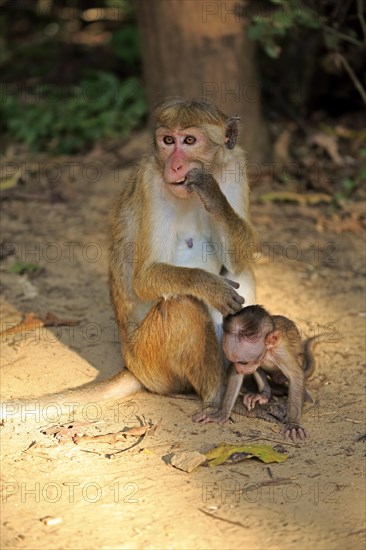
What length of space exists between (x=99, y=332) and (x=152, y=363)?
124 cm

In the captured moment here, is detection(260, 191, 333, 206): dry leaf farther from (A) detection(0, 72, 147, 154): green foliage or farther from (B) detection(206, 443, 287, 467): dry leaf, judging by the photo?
(B) detection(206, 443, 287, 467): dry leaf

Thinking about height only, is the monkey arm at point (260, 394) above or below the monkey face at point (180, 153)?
below

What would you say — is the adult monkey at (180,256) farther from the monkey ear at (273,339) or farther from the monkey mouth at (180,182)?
the monkey ear at (273,339)

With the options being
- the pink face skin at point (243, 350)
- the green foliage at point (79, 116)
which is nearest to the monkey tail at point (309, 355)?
the pink face skin at point (243, 350)

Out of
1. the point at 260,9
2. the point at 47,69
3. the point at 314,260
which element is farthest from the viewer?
the point at 47,69

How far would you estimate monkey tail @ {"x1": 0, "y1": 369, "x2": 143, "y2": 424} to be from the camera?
5930 millimetres

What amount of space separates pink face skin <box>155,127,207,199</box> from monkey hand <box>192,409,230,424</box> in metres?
1.35

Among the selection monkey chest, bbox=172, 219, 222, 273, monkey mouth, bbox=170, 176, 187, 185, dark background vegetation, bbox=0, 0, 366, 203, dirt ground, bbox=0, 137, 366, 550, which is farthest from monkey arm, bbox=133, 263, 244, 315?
dark background vegetation, bbox=0, 0, 366, 203

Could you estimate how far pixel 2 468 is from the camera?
5312 mm

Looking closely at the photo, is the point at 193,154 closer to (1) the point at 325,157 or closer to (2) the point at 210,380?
(2) the point at 210,380

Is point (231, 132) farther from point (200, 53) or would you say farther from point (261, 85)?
point (261, 85)

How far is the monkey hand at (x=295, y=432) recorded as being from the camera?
5648 millimetres

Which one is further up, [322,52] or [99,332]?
[322,52]

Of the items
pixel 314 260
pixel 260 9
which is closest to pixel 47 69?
pixel 260 9
